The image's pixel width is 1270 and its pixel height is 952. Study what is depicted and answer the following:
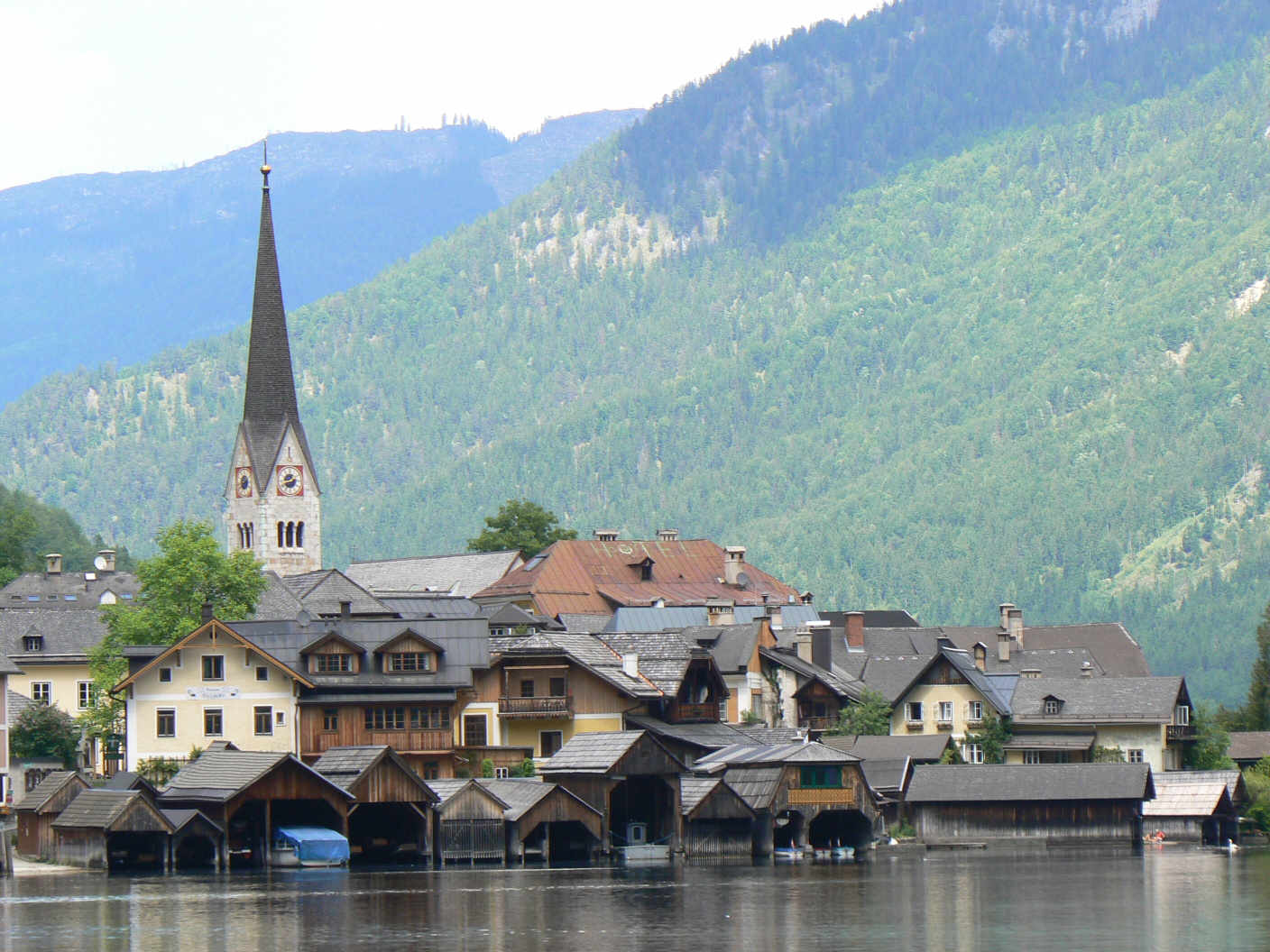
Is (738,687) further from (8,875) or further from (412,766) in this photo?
(8,875)

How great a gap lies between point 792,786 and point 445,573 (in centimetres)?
7197

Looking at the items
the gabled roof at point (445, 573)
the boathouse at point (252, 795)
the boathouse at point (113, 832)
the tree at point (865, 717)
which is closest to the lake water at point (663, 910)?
the boathouse at point (113, 832)

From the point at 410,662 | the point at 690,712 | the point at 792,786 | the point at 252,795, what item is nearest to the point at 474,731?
the point at 410,662

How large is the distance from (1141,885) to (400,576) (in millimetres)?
96305

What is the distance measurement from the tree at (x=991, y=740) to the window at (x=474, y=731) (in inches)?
1253

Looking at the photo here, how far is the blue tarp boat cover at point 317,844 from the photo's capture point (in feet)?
334

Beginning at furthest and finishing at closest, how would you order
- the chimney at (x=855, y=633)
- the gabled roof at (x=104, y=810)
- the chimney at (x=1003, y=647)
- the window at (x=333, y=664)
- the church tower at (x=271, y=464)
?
the church tower at (x=271, y=464) < the chimney at (x=1003, y=647) < the chimney at (x=855, y=633) < the window at (x=333, y=664) < the gabled roof at (x=104, y=810)

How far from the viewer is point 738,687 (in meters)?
130

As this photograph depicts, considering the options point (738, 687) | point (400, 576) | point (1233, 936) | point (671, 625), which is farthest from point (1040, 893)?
point (400, 576)

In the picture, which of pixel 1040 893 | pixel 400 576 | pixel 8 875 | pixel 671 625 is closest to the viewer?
pixel 1040 893

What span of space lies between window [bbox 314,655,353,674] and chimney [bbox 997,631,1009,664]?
53528mm

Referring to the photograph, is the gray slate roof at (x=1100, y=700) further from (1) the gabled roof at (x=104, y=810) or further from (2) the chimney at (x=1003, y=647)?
(1) the gabled roof at (x=104, y=810)

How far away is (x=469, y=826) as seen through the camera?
103688mm

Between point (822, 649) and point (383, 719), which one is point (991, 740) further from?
point (383, 719)
